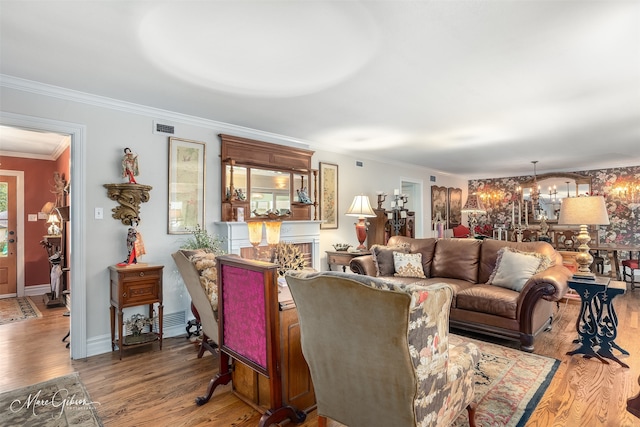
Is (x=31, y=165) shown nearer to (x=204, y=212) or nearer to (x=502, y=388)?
(x=204, y=212)

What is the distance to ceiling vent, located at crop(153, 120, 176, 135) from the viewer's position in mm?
3624

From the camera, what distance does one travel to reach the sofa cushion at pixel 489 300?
3.25m

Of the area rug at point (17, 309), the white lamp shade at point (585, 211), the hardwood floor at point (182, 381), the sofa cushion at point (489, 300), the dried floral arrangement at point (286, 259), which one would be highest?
the white lamp shade at point (585, 211)

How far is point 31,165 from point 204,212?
382 centimetres

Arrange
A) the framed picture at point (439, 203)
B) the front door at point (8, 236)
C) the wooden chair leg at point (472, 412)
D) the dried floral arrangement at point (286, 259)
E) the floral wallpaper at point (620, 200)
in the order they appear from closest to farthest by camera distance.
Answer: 1. the wooden chair leg at point (472, 412)
2. the dried floral arrangement at point (286, 259)
3. the front door at point (8, 236)
4. the floral wallpaper at point (620, 200)
5. the framed picture at point (439, 203)

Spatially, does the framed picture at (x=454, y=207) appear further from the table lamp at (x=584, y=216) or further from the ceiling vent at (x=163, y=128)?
the ceiling vent at (x=163, y=128)

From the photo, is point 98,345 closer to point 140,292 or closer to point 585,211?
point 140,292

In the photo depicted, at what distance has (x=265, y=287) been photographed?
189 centimetres

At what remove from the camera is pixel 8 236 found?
546 centimetres

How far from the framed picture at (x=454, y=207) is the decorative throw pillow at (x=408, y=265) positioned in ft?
15.8

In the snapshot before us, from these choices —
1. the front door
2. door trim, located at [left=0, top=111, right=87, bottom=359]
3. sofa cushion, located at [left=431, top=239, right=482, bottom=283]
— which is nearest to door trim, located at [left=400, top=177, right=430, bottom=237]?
sofa cushion, located at [left=431, top=239, right=482, bottom=283]

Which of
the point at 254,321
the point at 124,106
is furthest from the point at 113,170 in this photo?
the point at 254,321

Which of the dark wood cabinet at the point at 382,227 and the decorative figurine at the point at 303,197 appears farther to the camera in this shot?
the dark wood cabinet at the point at 382,227

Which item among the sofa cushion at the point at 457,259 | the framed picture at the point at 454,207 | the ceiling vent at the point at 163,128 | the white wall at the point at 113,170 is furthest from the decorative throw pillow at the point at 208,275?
the framed picture at the point at 454,207
